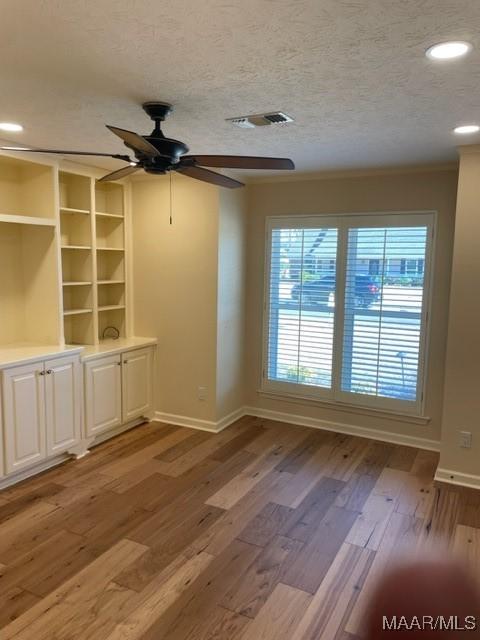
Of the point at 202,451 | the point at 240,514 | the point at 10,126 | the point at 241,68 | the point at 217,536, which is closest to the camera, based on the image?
the point at 241,68

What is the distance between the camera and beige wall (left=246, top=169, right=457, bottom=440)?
420 centimetres

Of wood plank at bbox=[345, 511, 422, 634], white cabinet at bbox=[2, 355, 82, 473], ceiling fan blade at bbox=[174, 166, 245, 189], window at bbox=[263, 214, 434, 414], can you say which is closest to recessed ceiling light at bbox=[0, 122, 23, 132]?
ceiling fan blade at bbox=[174, 166, 245, 189]

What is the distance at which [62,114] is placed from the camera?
287 centimetres

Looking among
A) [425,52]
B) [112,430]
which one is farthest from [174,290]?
[425,52]

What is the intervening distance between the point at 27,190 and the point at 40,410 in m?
1.93

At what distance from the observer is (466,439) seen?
3715mm

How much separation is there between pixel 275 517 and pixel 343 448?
143 cm

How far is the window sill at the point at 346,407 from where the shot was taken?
4.50 meters

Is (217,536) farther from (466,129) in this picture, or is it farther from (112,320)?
(466,129)

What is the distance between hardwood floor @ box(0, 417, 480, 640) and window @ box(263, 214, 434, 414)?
2.15ft

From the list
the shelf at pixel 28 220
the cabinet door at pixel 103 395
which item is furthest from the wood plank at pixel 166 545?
the shelf at pixel 28 220

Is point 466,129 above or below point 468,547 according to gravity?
above

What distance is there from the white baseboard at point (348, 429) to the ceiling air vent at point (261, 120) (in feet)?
10.3

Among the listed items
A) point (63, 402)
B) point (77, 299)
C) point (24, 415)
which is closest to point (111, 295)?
point (77, 299)
